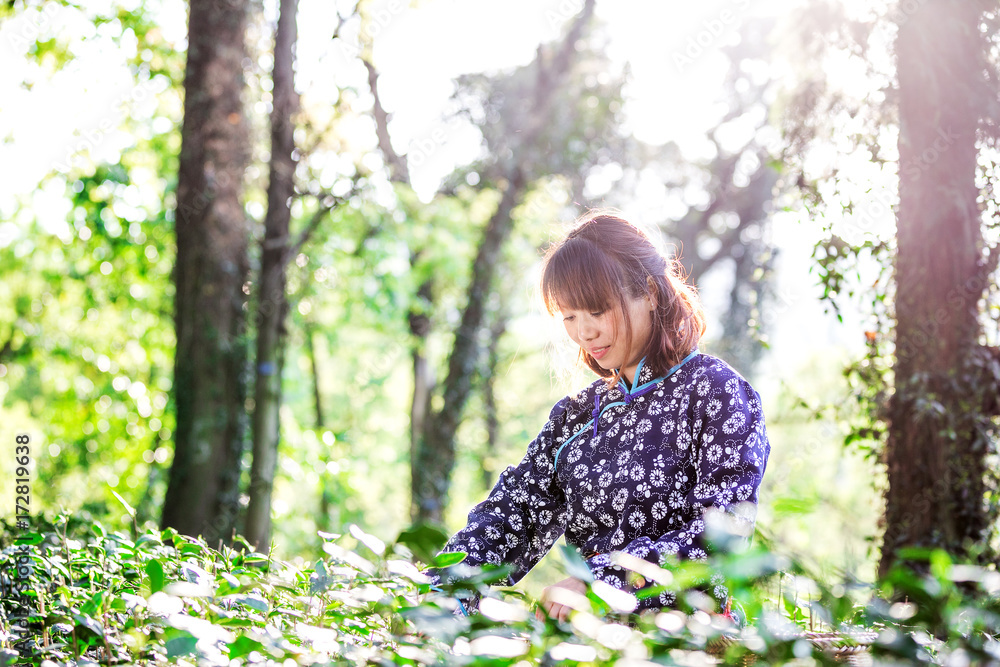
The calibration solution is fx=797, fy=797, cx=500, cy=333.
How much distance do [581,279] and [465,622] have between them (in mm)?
1327

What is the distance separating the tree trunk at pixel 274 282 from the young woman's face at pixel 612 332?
4333mm

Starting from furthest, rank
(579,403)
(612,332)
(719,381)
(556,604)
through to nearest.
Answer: (579,403) < (612,332) < (719,381) < (556,604)

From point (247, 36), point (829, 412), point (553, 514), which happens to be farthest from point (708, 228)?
point (553, 514)

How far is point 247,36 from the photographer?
19.2 ft

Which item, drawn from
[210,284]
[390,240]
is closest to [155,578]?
[210,284]

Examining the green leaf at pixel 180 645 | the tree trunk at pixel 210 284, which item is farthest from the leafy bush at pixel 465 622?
the tree trunk at pixel 210 284

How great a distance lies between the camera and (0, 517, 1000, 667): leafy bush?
0.83 m

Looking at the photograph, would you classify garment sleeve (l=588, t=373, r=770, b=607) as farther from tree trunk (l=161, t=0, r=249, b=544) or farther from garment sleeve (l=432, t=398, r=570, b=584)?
tree trunk (l=161, t=0, r=249, b=544)

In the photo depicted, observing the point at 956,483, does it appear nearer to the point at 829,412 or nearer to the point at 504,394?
the point at 829,412

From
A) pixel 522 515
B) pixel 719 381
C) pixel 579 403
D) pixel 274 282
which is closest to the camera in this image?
pixel 719 381

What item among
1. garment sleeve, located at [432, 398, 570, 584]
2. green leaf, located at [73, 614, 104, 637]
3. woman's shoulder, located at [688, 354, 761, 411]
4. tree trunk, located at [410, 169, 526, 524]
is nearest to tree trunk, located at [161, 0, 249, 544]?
garment sleeve, located at [432, 398, 570, 584]

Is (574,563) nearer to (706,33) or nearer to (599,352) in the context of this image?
(599,352)

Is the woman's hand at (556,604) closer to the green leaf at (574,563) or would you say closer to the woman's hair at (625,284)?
the green leaf at (574,563)

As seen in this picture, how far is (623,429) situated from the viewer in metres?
2.21
